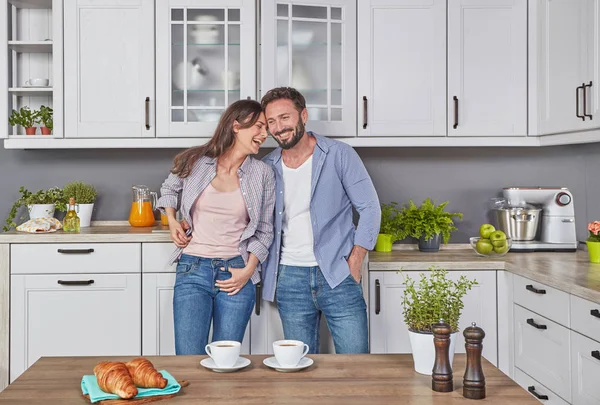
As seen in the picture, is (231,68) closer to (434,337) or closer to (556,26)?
(556,26)

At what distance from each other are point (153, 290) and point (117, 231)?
375mm

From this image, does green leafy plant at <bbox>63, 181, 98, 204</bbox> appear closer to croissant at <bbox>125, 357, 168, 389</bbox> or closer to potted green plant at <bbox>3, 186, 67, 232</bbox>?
potted green plant at <bbox>3, 186, 67, 232</bbox>

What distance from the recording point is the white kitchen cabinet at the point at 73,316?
11.0 feet

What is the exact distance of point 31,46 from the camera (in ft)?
12.2

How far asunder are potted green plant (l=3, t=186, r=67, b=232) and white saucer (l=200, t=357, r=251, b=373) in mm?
2238

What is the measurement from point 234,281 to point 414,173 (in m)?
1.61

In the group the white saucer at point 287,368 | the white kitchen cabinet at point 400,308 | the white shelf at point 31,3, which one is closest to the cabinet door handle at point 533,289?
the white kitchen cabinet at point 400,308

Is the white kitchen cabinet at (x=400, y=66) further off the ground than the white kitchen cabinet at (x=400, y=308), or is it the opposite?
the white kitchen cabinet at (x=400, y=66)

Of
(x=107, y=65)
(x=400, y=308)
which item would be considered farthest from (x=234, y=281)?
(x=107, y=65)

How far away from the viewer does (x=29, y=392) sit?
60.7 inches

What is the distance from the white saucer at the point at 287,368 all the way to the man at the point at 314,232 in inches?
41.2

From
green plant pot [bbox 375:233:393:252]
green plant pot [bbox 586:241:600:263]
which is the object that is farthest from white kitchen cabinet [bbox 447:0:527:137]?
green plant pot [bbox 586:241:600:263]

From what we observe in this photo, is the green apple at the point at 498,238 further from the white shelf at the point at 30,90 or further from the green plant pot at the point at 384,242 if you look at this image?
the white shelf at the point at 30,90

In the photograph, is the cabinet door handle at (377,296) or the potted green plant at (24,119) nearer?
the cabinet door handle at (377,296)
